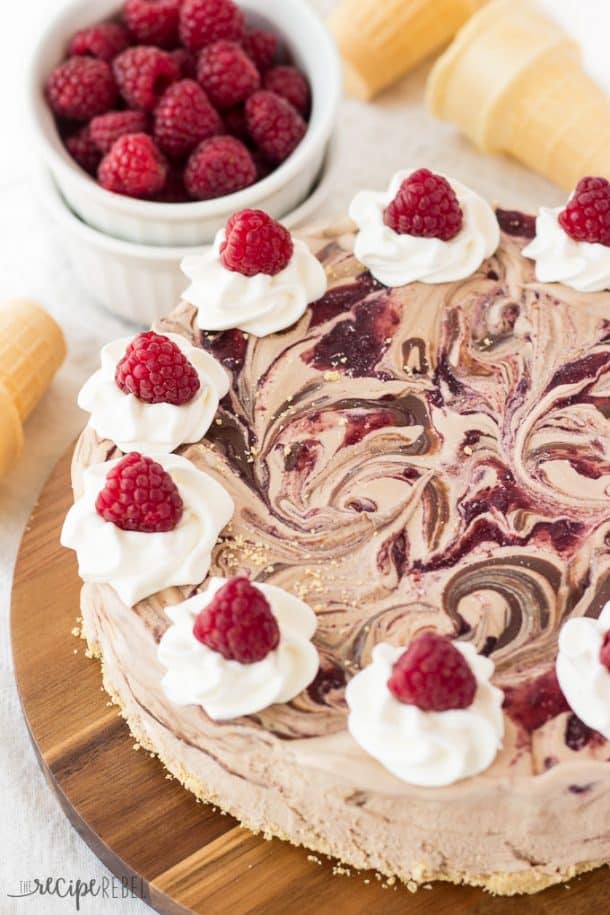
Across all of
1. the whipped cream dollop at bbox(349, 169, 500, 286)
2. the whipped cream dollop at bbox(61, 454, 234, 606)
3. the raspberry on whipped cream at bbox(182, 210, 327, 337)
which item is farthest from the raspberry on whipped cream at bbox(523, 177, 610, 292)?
the whipped cream dollop at bbox(61, 454, 234, 606)

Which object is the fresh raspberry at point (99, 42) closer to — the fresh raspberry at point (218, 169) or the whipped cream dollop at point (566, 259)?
the fresh raspberry at point (218, 169)

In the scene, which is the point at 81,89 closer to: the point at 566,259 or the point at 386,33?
the point at 386,33

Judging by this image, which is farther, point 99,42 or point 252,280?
point 99,42

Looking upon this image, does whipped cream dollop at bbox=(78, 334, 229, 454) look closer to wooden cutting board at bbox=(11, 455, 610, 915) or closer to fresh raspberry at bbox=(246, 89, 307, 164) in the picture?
wooden cutting board at bbox=(11, 455, 610, 915)

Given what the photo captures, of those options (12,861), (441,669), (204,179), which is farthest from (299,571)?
(204,179)

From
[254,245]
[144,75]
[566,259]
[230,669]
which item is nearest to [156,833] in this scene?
[230,669]

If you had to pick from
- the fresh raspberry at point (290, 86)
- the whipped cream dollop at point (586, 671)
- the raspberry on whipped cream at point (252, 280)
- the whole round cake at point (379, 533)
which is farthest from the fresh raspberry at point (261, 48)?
the whipped cream dollop at point (586, 671)
